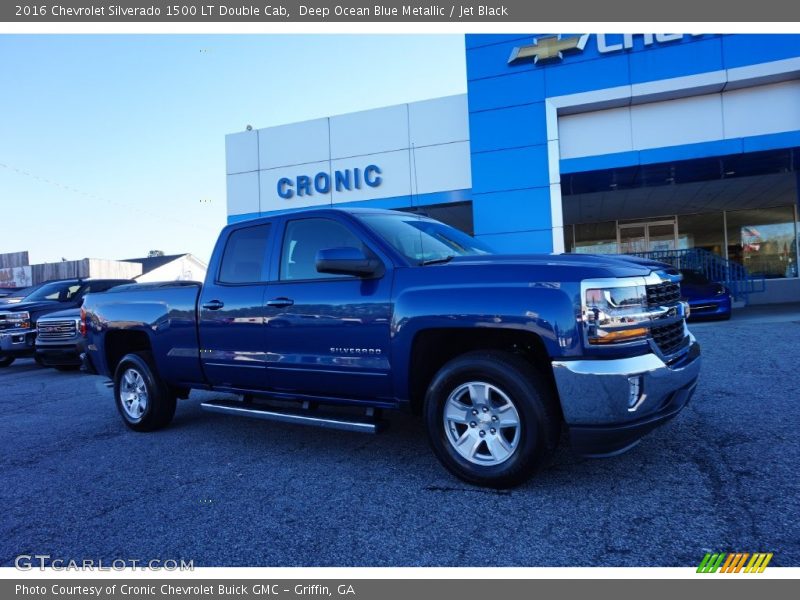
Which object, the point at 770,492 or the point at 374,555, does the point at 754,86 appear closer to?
the point at 770,492

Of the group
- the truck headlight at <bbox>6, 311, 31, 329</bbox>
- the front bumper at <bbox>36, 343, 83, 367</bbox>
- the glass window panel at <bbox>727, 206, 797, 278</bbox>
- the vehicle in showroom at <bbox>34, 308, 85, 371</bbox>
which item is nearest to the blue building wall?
the glass window panel at <bbox>727, 206, 797, 278</bbox>

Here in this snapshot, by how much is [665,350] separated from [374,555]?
2152 millimetres

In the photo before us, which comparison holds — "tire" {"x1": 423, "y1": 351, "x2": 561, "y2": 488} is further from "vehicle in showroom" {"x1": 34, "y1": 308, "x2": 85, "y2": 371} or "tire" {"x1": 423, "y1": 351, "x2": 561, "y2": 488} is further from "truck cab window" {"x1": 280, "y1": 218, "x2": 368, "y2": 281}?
"vehicle in showroom" {"x1": 34, "y1": 308, "x2": 85, "y2": 371}

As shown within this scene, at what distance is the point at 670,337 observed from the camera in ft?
11.5

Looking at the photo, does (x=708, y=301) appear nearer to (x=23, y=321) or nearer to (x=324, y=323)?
(x=324, y=323)

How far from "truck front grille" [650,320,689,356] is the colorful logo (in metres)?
1.20

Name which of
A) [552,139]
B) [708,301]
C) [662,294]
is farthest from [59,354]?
[708,301]

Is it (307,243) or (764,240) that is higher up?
(764,240)

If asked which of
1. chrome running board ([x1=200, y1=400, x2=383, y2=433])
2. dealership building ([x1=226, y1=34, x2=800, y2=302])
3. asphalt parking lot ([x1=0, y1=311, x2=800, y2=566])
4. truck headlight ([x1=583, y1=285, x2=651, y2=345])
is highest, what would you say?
dealership building ([x1=226, y1=34, x2=800, y2=302])

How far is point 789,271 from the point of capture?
60.3 ft

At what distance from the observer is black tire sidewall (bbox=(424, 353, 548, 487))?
3.17m

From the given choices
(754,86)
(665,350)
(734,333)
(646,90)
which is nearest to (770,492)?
(665,350)

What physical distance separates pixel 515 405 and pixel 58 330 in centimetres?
942

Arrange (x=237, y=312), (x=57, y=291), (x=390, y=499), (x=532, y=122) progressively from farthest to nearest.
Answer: (x=532, y=122) < (x=57, y=291) < (x=237, y=312) < (x=390, y=499)
